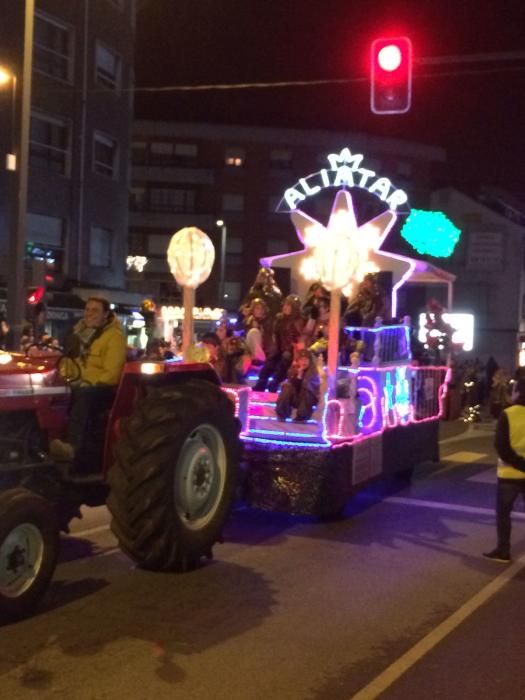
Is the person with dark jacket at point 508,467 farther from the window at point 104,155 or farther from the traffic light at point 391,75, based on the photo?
the window at point 104,155

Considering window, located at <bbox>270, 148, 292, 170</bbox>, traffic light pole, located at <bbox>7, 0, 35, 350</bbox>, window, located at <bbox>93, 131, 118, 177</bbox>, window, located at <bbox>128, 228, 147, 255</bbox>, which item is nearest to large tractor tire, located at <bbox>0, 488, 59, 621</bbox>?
traffic light pole, located at <bbox>7, 0, 35, 350</bbox>

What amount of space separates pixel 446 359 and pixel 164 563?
9.62m

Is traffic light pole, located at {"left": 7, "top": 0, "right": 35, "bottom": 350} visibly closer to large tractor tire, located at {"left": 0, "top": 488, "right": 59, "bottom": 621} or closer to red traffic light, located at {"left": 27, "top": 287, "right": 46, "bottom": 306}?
red traffic light, located at {"left": 27, "top": 287, "right": 46, "bottom": 306}

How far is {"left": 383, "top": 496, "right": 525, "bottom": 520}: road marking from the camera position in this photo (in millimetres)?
10992

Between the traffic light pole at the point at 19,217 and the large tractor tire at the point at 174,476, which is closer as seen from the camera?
the large tractor tire at the point at 174,476

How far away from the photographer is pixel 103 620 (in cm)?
631

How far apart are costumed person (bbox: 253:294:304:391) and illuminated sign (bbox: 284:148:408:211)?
2207mm

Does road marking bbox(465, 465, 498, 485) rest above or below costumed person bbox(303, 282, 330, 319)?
below

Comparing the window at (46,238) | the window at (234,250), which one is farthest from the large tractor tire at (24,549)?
the window at (234,250)

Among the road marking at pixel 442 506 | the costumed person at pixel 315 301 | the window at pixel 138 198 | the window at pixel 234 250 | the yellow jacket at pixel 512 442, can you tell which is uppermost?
the window at pixel 138 198

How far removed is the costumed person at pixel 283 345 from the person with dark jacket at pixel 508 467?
9.80 ft

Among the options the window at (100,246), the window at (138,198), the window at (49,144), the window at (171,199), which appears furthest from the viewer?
the window at (171,199)

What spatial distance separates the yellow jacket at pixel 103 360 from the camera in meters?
7.39

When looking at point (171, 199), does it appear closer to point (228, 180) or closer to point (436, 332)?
point (228, 180)
